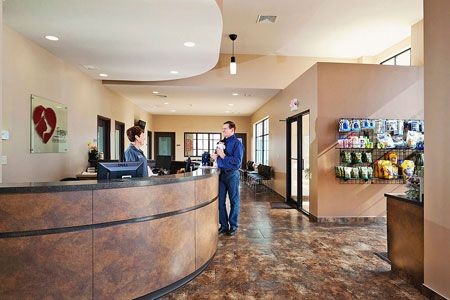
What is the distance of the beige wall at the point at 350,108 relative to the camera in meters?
5.05

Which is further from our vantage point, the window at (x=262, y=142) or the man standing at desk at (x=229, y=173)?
the window at (x=262, y=142)

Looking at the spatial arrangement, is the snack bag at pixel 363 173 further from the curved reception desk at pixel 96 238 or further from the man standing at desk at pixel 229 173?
the curved reception desk at pixel 96 238

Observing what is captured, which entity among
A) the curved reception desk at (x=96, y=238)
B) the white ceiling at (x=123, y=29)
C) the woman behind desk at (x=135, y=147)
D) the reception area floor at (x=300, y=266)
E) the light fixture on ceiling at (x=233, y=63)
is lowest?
the reception area floor at (x=300, y=266)

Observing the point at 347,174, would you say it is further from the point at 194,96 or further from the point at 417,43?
the point at 194,96

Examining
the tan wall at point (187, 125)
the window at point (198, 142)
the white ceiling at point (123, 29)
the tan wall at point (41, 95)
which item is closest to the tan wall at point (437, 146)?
the white ceiling at point (123, 29)

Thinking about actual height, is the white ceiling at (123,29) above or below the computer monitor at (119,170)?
above

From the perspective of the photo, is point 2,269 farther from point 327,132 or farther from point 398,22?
point 398,22

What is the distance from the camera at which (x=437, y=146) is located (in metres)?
2.39

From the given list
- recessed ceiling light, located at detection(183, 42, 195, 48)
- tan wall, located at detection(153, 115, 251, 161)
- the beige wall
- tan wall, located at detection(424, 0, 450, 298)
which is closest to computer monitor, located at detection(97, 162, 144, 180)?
recessed ceiling light, located at detection(183, 42, 195, 48)

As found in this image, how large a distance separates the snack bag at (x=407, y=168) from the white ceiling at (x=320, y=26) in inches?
106

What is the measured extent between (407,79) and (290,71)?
288 cm

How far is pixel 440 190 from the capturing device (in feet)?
7.66

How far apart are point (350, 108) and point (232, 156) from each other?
7.73 feet

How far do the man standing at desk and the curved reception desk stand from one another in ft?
4.95
